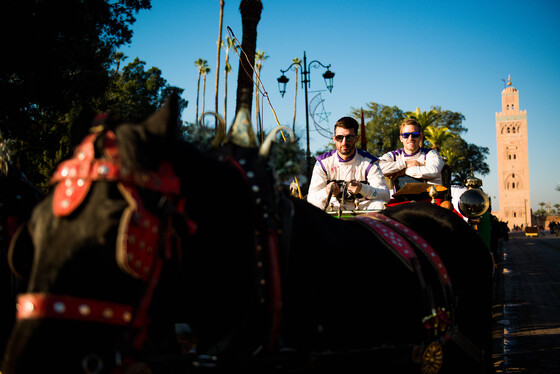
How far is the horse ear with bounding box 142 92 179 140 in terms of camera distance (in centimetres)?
154

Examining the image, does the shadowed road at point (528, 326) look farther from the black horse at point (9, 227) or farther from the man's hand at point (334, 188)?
the black horse at point (9, 227)

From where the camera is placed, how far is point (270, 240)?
1946mm

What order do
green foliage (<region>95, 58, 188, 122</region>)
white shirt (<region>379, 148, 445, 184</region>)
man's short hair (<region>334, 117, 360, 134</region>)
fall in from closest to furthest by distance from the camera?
1. man's short hair (<region>334, 117, 360, 134</region>)
2. white shirt (<region>379, 148, 445, 184</region>)
3. green foliage (<region>95, 58, 188, 122</region>)

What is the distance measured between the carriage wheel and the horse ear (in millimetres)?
1880

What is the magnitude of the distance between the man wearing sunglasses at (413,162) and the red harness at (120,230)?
16.7 feet

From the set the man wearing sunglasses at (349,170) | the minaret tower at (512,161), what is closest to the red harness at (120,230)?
the man wearing sunglasses at (349,170)

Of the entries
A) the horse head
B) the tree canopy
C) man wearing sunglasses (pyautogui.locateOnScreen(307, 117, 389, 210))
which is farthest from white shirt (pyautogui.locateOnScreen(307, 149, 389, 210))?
the tree canopy

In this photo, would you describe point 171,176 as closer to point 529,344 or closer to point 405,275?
point 405,275

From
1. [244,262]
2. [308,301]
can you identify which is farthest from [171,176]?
[308,301]

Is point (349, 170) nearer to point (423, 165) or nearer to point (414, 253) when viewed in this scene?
point (423, 165)

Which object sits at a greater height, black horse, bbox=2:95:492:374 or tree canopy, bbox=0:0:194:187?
tree canopy, bbox=0:0:194:187

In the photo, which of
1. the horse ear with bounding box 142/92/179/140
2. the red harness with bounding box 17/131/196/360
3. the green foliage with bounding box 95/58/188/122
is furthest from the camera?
the green foliage with bounding box 95/58/188/122

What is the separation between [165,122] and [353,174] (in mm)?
3829

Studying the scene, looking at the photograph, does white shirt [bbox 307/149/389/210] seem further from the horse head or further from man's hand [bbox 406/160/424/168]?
the horse head
